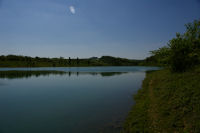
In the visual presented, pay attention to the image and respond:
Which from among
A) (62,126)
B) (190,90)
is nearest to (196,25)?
(190,90)

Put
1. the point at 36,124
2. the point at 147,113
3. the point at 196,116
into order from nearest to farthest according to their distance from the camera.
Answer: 1. the point at 196,116
2. the point at 36,124
3. the point at 147,113

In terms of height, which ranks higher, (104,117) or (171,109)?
(171,109)

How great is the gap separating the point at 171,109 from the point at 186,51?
53.5ft

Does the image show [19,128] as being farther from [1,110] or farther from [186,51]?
[186,51]

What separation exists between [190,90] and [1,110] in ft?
62.2

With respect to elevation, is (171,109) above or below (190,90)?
below

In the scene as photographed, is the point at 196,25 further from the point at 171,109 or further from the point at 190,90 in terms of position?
the point at 171,109

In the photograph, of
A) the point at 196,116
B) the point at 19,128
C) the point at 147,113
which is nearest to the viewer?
the point at 196,116

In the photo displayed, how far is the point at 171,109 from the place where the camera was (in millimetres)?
8531

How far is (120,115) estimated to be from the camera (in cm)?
1036

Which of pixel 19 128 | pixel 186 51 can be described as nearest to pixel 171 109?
pixel 19 128

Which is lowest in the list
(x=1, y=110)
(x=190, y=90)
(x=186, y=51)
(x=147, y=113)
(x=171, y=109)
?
(x=1, y=110)

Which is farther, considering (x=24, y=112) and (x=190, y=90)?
(x=24, y=112)

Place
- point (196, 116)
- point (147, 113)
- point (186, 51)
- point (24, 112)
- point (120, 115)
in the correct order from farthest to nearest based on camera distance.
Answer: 1. point (186, 51)
2. point (24, 112)
3. point (120, 115)
4. point (147, 113)
5. point (196, 116)
